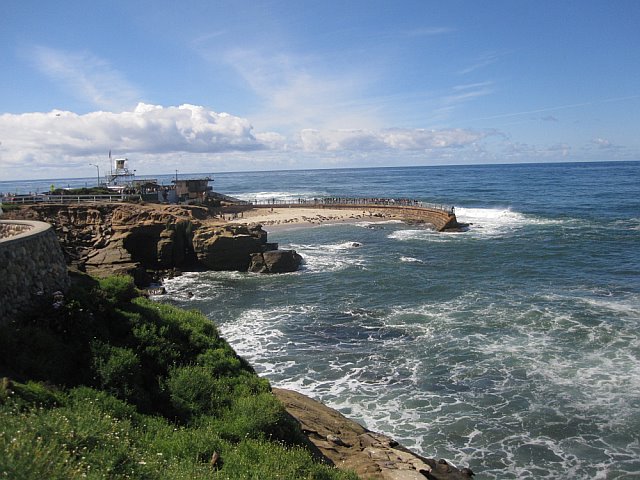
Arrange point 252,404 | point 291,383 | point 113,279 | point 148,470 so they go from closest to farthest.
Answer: point 148,470, point 252,404, point 113,279, point 291,383

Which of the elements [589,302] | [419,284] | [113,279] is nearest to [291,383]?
[113,279]

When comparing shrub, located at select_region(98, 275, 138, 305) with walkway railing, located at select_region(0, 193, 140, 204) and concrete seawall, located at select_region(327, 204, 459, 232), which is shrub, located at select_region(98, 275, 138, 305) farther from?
concrete seawall, located at select_region(327, 204, 459, 232)

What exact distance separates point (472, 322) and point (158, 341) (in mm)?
17176

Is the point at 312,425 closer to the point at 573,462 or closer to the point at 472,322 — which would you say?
the point at 573,462

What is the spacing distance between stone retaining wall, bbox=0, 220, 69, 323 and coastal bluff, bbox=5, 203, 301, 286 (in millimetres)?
22927

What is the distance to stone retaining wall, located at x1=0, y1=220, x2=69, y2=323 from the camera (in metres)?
12.4

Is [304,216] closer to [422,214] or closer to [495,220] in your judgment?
[422,214]

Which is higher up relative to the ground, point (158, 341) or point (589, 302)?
point (158, 341)

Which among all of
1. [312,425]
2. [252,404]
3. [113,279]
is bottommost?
[312,425]

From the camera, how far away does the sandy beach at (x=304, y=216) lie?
67875 millimetres

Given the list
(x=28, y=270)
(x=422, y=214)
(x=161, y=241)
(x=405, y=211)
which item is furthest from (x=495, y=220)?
(x=28, y=270)

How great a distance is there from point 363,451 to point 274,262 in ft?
87.3

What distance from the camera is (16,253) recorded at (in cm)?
1290

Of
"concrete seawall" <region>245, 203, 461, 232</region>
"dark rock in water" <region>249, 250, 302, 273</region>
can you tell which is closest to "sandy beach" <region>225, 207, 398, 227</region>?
"concrete seawall" <region>245, 203, 461, 232</region>
